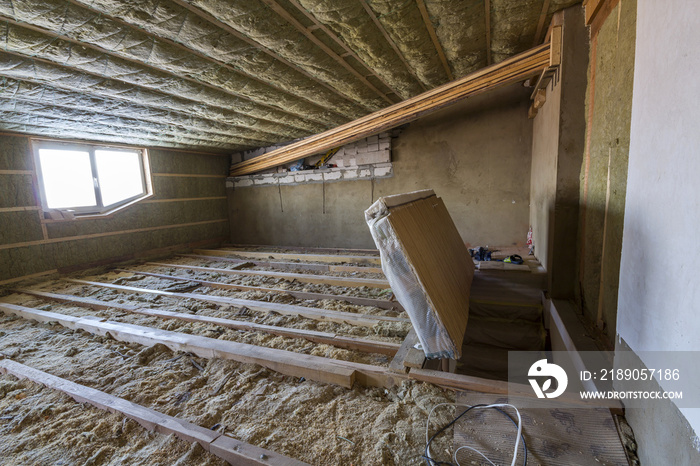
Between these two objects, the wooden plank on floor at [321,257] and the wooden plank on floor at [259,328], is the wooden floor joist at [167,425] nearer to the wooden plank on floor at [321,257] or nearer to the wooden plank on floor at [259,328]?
the wooden plank on floor at [259,328]

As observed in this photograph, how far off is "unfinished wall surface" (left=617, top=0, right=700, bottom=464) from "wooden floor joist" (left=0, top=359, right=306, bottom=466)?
52.8 inches

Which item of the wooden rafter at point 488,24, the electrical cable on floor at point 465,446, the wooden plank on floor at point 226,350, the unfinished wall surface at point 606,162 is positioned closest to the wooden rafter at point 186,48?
the wooden rafter at point 488,24

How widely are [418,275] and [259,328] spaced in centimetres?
141

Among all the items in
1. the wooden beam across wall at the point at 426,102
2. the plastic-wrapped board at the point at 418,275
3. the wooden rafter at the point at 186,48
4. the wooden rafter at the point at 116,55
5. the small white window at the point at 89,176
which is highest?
the wooden rafter at the point at 186,48

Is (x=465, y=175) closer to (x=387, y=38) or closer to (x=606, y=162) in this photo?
(x=387, y=38)

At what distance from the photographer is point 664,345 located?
1.04m

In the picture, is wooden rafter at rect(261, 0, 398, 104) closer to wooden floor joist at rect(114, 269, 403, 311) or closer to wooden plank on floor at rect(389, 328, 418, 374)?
wooden floor joist at rect(114, 269, 403, 311)

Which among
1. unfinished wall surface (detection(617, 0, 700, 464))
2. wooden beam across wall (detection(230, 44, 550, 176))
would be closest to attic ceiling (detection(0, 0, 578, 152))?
wooden beam across wall (detection(230, 44, 550, 176))

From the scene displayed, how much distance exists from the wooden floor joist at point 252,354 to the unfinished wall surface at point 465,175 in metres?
3.69

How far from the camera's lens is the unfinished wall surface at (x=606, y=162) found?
1577 mm

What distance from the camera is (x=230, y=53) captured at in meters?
2.53

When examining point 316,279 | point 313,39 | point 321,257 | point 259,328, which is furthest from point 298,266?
point 313,39

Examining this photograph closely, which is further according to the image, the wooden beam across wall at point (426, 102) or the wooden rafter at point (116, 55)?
the wooden beam across wall at point (426, 102)

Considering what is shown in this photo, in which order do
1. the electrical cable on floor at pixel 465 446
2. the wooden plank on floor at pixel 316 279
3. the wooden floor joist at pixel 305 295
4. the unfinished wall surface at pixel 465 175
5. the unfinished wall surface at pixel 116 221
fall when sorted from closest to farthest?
the electrical cable on floor at pixel 465 446 < the wooden floor joist at pixel 305 295 < the wooden plank on floor at pixel 316 279 < the unfinished wall surface at pixel 116 221 < the unfinished wall surface at pixel 465 175
